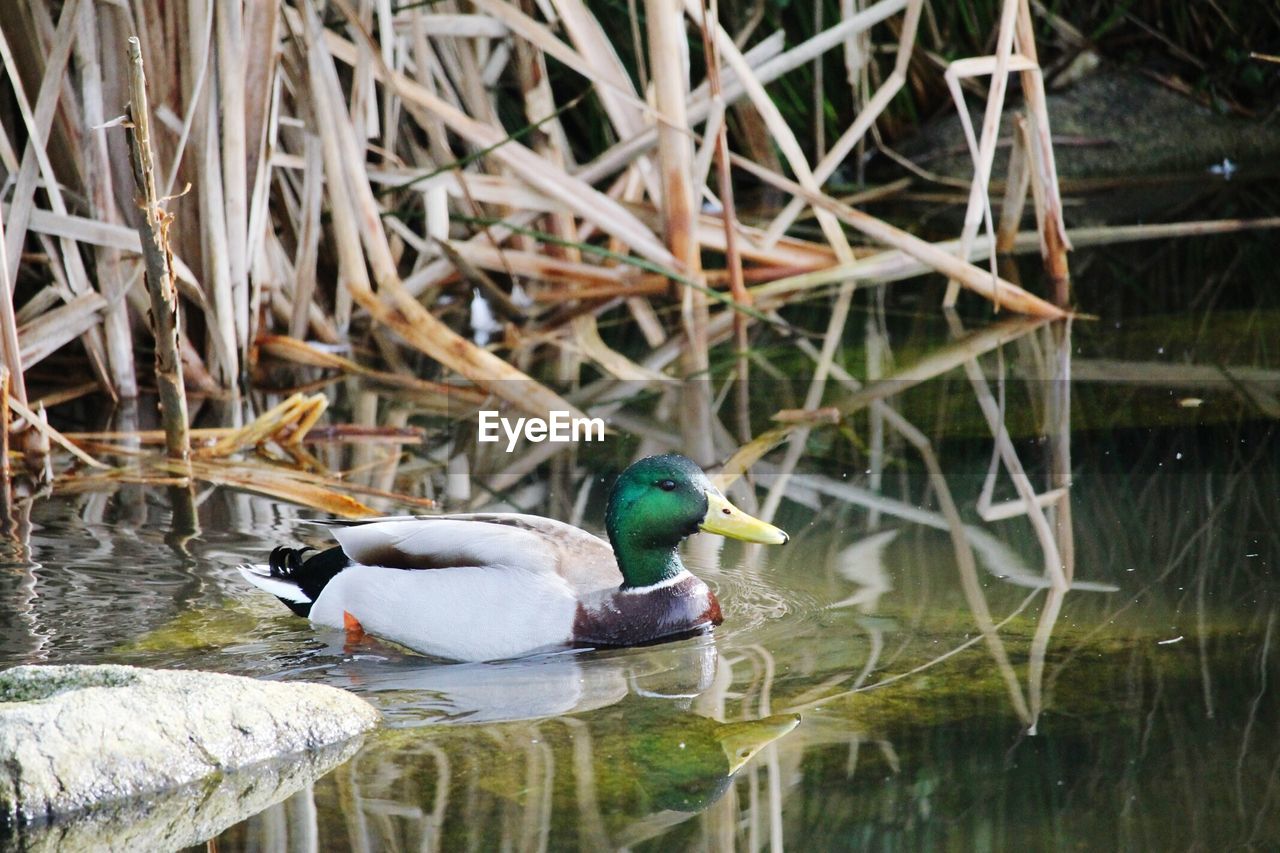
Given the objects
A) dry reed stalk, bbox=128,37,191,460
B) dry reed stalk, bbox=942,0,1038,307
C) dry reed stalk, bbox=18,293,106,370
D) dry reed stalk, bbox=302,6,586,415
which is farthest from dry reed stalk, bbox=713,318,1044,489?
dry reed stalk, bbox=18,293,106,370

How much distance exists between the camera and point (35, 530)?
5035mm

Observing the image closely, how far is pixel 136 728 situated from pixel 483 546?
1201 mm

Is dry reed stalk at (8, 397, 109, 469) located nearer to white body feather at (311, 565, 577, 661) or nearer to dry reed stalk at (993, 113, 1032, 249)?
white body feather at (311, 565, 577, 661)

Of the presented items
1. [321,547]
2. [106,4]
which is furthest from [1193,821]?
[106,4]

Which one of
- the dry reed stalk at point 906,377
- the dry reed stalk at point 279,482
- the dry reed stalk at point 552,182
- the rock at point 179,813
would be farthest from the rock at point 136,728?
the dry reed stalk at point 552,182

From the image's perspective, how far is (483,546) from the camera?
13.9 feet

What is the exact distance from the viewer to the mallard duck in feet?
13.7

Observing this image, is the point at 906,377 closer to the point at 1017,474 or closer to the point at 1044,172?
the point at 1044,172

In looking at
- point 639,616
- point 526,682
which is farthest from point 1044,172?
point 526,682

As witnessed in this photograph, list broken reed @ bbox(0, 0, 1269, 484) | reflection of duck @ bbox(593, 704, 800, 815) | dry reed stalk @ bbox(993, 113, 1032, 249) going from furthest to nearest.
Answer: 1. dry reed stalk @ bbox(993, 113, 1032, 249)
2. broken reed @ bbox(0, 0, 1269, 484)
3. reflection of duck @ bbox(593, 704, 800, 815)

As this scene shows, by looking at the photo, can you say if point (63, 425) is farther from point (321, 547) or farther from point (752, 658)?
point (752, 658)

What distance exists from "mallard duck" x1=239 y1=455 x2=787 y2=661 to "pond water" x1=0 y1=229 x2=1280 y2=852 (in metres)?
0.08

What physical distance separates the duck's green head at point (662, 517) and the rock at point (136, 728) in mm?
967

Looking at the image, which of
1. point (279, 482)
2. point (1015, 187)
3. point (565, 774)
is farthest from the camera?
point (1015, 187)
